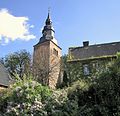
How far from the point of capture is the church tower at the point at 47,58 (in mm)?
50528

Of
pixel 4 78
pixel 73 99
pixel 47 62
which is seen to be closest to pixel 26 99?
pixel 73 99

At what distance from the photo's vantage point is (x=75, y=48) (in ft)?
149

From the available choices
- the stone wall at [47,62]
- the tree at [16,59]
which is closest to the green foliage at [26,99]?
the stone wall at [47,62]

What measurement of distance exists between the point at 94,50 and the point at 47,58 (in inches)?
708

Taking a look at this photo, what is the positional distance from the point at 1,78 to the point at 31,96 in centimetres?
2292

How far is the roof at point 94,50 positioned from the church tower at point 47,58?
656 cm

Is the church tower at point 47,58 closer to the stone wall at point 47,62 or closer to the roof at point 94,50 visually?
the stone wall at point 47,62

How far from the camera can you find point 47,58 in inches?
2377

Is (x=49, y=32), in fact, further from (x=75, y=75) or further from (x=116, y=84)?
(x=116, y=84)

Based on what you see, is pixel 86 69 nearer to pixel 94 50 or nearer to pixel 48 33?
pixel 94 50

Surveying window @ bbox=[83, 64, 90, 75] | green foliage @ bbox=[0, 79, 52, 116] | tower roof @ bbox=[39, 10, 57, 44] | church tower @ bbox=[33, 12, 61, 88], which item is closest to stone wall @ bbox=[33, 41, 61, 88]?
church tower @ bbox=[33, 12, 61, 88]

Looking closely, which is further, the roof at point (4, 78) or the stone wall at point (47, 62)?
the stone wall at point (47, 62)

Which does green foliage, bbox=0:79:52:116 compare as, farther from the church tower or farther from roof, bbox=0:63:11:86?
the church tower

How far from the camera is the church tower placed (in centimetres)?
5053
